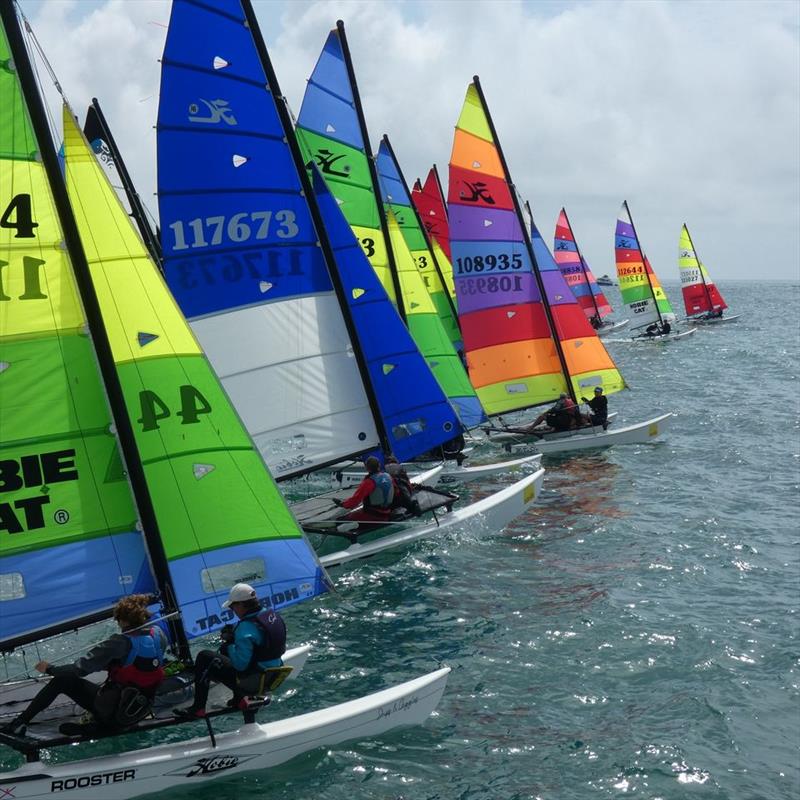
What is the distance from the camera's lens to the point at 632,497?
16.4 m

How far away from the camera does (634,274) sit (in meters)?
48.1

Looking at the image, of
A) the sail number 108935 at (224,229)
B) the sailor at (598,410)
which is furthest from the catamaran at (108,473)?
the sailor at (598,410)

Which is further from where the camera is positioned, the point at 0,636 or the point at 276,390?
the point at 276,390

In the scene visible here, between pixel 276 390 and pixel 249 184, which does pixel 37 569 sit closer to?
pixel 276 390

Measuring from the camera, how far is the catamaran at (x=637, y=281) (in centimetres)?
4812

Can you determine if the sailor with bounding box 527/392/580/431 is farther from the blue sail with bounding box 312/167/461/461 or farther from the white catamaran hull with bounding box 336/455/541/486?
the blue sail with bounding box 312/167/461/461

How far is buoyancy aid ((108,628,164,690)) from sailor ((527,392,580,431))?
1369 cm

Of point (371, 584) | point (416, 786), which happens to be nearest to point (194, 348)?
point (416, 786)

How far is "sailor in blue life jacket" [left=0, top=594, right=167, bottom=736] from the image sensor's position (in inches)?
272

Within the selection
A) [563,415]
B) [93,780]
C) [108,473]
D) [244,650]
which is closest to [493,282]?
[563,415]

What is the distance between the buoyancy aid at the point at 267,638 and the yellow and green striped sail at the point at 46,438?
1081mm

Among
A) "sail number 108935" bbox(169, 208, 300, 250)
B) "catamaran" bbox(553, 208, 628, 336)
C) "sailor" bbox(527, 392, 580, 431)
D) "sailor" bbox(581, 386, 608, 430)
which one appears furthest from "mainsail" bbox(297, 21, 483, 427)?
"catamaran" bbox(553, 208, 628, 336)

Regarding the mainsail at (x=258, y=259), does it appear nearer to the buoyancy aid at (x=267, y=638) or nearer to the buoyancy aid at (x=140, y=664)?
the buoyancy aid at (x=267, y=638)

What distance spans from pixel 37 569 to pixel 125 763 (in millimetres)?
1597
